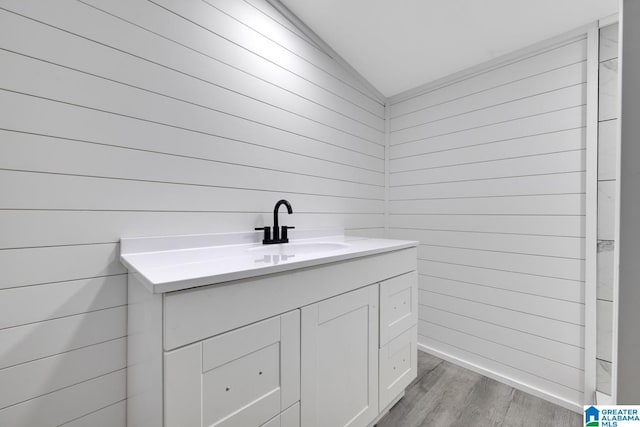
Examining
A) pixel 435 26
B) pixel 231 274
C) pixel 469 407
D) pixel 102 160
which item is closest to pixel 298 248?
pixel 231 274

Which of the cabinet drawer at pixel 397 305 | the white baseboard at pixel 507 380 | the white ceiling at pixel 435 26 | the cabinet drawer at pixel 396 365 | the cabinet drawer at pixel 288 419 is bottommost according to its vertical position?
the white baseboard at pixel 507 380

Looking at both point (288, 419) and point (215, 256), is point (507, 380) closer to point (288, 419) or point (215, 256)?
point (288, 419)

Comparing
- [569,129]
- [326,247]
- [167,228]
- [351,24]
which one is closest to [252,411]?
[167,228]

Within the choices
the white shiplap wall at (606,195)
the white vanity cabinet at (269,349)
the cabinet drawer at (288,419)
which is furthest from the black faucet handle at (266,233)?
the white shiplap wall at (606,195)

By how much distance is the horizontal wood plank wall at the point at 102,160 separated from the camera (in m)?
0.89

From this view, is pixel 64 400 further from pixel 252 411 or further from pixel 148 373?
pixel 252 411

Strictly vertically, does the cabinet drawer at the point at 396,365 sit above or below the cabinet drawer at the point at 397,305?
below

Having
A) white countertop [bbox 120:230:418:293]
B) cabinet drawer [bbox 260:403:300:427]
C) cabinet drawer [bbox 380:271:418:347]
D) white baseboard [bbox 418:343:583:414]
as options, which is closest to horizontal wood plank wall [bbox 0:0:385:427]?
white countertop [bbox 120:230:418:293]

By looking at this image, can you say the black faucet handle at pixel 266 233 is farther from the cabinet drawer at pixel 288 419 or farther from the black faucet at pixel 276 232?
the cabinet drawer at pixel 288 419

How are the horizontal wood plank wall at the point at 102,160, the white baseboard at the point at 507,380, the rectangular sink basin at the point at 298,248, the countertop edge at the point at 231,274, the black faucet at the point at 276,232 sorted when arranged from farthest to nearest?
1. the white baseboard at the point at 507,380
2. the black faucet at the point at 276,232
3. the rectangular sink basin at the point at 298,248
4. the horizontal wood plank wall at the point at 102,160
5. the countertop edge at the point at 231,274

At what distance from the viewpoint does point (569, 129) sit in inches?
64.1

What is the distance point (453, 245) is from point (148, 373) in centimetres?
206

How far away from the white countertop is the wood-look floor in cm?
97

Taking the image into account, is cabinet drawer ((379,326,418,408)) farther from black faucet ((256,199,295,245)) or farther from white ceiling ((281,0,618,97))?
white ceiling ((281,0,618,97))
